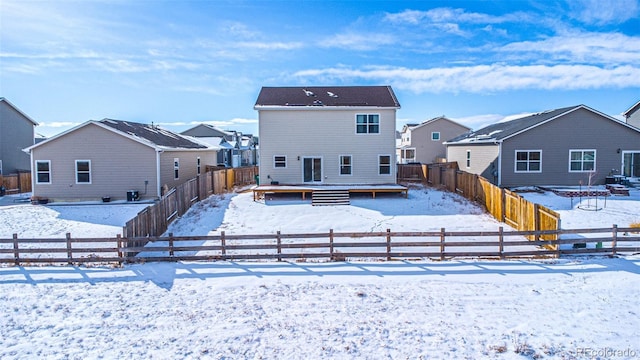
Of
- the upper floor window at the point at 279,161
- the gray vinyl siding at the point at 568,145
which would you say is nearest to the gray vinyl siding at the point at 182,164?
the upper floor window at the point at 279,161

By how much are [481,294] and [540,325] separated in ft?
5.30

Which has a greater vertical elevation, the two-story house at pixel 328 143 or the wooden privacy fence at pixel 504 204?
the two-story house at pixel 328 143

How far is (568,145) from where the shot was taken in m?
25.4

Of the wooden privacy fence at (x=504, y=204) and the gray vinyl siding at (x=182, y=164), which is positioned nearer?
the wooden privacy fence at (x=504, y=204)

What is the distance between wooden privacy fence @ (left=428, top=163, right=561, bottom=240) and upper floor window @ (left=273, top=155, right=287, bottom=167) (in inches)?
426

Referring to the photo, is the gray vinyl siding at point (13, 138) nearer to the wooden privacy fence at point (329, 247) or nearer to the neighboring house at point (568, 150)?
the wooden privacy fence at point (329, 247)

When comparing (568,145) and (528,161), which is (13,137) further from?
(568,145)

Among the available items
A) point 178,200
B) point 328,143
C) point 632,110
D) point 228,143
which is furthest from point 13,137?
point 632,110

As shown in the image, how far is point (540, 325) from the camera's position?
25.3 feet

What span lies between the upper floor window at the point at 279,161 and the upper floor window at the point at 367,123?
16.4ft

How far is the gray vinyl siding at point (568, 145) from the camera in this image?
25203 mm

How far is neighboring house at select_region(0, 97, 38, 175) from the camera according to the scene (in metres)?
31.6

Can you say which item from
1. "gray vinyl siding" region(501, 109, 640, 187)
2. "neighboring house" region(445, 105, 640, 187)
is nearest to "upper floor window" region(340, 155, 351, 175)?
"neighboring house" region(445, 105, 640, 187)

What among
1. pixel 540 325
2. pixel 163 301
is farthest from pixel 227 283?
pixel 540 325
